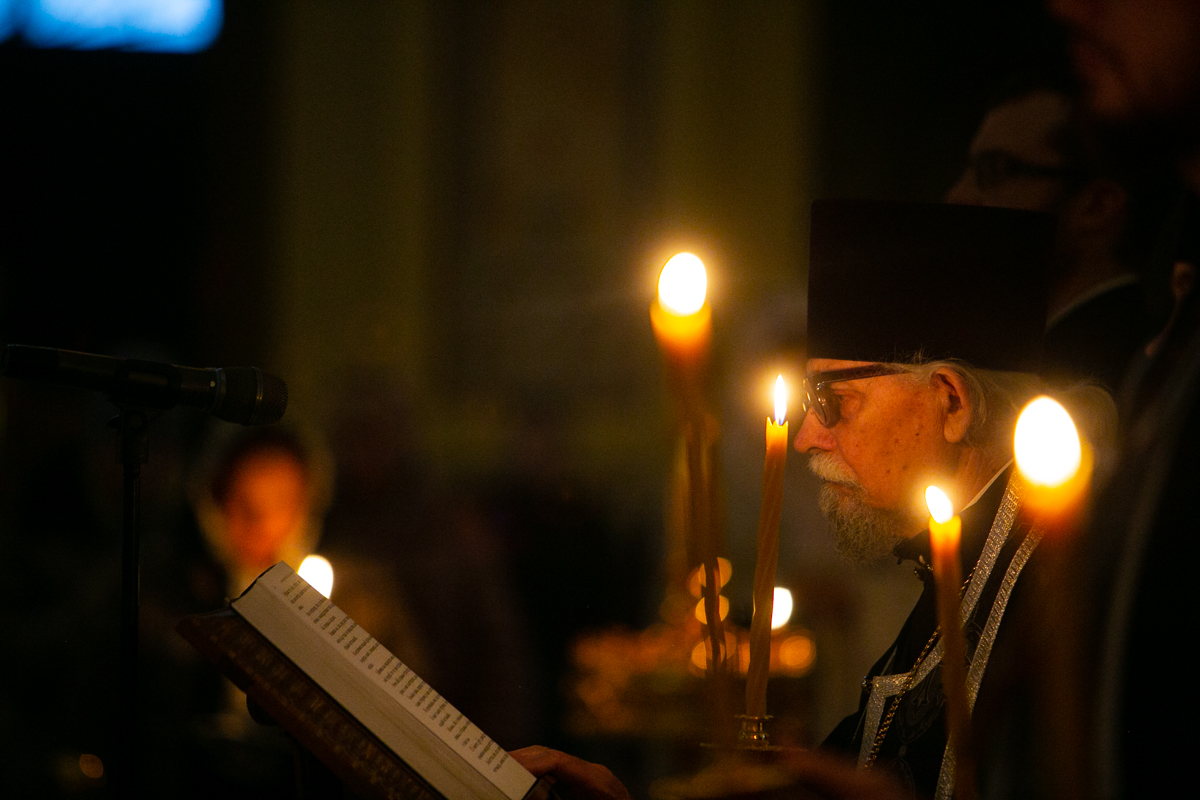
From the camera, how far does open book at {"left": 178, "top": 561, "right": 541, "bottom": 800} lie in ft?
3.75

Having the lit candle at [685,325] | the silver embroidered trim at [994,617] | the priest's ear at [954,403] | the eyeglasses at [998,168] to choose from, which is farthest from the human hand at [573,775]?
the eyeglasses at [998,168]

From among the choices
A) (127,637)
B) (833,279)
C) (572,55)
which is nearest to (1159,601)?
(833,279)

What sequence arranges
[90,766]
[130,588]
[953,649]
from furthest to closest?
[90,766] < [130,588] < [953,649]

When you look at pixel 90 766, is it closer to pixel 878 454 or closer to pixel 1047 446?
pixel 878 454

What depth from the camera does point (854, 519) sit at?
2102mm

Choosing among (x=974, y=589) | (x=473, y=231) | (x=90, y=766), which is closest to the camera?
(x=974, y=589)

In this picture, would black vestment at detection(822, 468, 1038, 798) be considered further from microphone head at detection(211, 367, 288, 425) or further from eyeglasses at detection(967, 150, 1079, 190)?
eyeglasses at detection(967, 150, 1079, 190)

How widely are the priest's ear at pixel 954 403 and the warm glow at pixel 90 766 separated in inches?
97.7

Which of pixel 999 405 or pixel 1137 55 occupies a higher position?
pixel 1137 55

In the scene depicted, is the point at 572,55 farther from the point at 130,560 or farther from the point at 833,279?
the point at 130,560

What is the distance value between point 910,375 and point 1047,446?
1.32 metres

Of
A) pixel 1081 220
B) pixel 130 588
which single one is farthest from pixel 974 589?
pixel 1081 220

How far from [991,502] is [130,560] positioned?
1311mm

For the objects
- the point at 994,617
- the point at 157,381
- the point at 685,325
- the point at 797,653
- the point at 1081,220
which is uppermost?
the point at 1081,220
